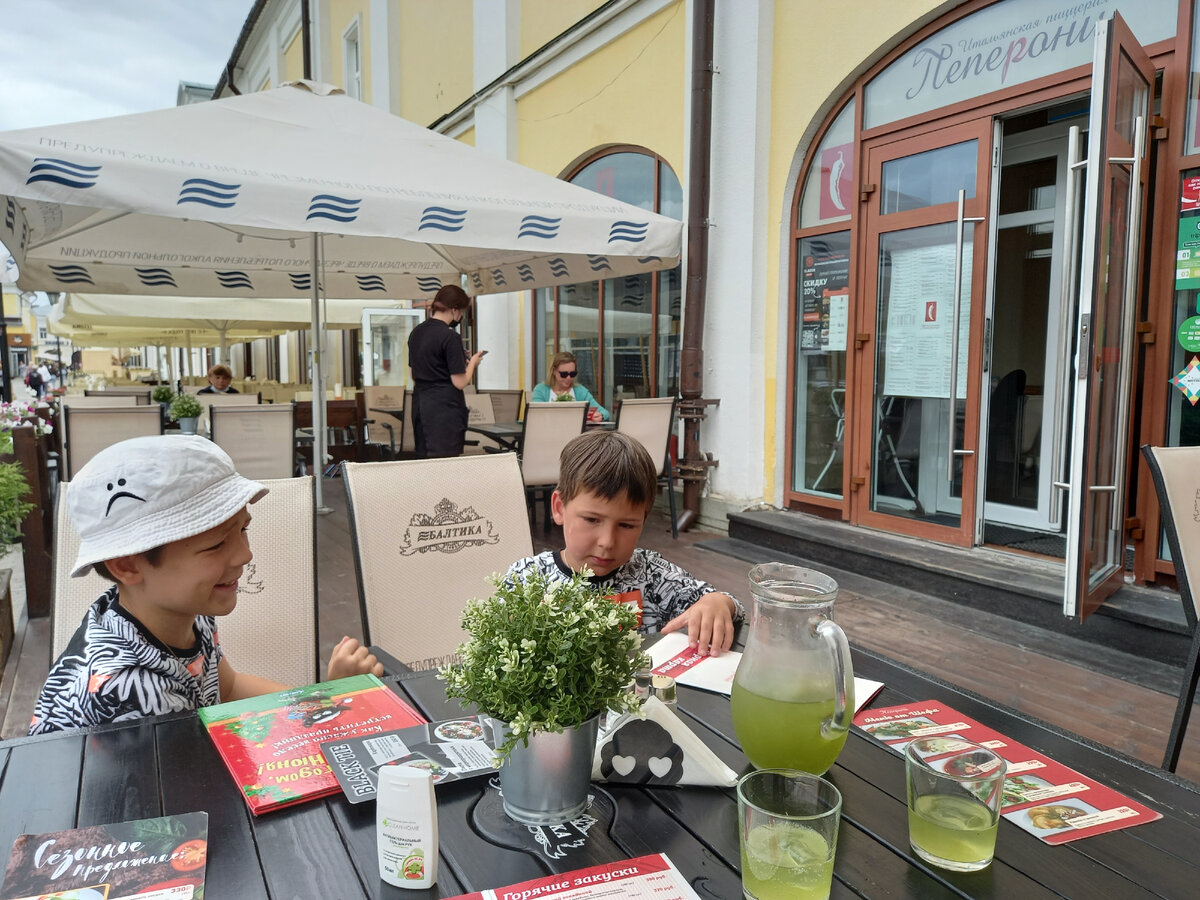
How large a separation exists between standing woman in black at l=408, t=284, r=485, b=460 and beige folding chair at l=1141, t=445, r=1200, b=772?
3641mm

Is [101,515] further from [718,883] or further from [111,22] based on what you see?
[111,22]

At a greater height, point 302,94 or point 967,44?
point 967,44

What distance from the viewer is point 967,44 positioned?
3938 millimetres

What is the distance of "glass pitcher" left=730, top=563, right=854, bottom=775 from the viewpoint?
0.82 m

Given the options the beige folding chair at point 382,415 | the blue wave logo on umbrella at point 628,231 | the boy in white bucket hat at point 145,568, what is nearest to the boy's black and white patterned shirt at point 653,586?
the boy in white bucket hat at point 145,568

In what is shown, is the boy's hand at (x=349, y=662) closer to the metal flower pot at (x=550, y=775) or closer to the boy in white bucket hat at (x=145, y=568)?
the boy in white bucket hat at (x=145, y=568)

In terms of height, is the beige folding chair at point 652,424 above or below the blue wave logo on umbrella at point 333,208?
below

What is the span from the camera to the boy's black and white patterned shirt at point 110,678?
1.09 m

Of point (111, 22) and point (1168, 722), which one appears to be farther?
point (111, 22)

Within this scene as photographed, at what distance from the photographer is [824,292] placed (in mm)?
4781

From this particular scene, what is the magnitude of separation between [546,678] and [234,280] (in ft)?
20.0

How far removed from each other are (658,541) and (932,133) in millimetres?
2828

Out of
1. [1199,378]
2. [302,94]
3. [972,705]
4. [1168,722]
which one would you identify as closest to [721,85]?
[302,94]

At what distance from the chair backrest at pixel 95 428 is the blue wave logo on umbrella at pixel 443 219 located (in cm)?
231
